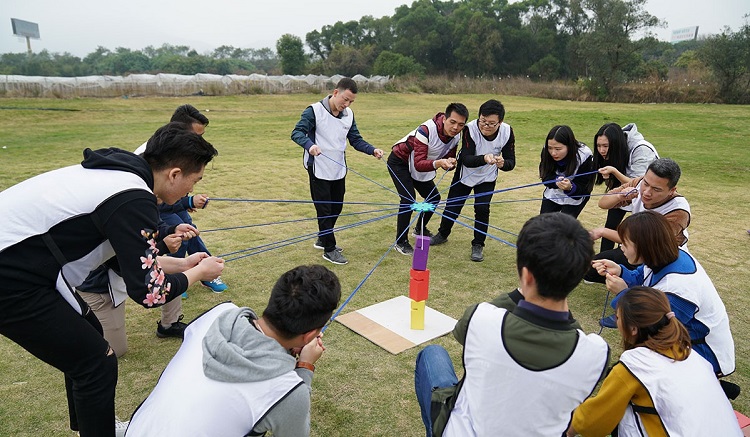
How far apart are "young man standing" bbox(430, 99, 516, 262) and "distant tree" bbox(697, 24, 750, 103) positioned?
2795 centimetres

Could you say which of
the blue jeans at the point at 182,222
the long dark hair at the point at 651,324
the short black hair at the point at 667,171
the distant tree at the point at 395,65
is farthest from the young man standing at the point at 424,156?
the distant tree at the point at 395,65

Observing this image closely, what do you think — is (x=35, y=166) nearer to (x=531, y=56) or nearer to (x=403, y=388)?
(x=403, y=388)

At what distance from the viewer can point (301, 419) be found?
1691 mm

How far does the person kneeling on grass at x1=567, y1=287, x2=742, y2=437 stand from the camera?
192 centimetres

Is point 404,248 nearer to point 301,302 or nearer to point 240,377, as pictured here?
point 301,302

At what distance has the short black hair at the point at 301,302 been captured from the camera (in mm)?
1805

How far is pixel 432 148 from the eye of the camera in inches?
212

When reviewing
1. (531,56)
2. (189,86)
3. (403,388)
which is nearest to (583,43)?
(531,56)

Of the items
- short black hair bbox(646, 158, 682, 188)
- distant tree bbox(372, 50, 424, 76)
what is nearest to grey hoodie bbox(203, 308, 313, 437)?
short black hair bbox(646, 158, 682, 188)

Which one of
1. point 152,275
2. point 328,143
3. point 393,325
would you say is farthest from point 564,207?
point 152,275

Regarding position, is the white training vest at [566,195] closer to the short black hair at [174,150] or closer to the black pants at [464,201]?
the black pants at [464,201]

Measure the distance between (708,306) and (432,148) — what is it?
3.25 meters

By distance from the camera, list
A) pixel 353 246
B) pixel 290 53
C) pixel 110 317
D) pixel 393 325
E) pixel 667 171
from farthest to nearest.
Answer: pixel 290 53 → pixel 353 246 → pixel 393 325 → pixel 667 171 → pixel 110 317

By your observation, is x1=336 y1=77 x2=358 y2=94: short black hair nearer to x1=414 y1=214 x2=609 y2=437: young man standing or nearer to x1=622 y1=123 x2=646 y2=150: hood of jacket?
x1=622 y1=123 x2=646 y2=150: hood of jacket
